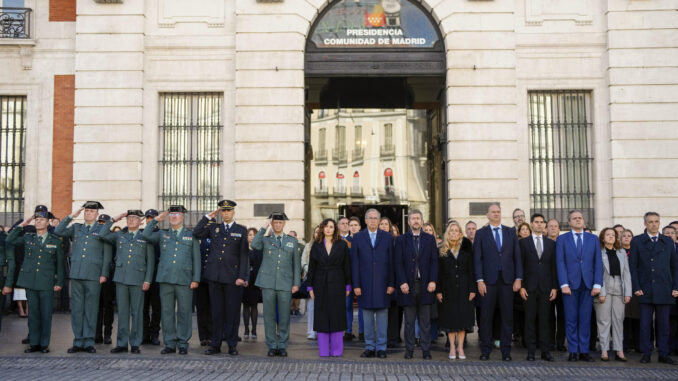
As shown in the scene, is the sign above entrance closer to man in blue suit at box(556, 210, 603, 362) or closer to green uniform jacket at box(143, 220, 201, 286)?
green uniform jacket at box(143, 220, 201, 286)

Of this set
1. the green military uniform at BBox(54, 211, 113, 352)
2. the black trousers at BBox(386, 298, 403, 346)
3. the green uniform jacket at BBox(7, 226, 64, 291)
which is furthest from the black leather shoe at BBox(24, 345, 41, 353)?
the black trousers at BBox(386, 298, 403, 346)

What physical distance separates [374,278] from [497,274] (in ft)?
5.63

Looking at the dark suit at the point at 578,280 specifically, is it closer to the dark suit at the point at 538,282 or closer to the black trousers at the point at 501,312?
the dark suit at the point at 538,282

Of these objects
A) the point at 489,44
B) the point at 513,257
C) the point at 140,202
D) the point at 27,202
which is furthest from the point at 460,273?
the point at 27,202

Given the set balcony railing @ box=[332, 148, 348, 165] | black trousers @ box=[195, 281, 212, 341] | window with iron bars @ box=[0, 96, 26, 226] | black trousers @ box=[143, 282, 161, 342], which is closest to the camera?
black trousers @ box=[195, 281, 212, 341]

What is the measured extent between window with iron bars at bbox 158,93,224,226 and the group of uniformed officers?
19.6ft

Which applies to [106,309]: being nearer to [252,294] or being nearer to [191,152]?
[252,294]

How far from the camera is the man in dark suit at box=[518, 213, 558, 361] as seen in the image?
32.1ft

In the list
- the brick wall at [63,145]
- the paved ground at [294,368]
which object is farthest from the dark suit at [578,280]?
the brick wall at [63,145]

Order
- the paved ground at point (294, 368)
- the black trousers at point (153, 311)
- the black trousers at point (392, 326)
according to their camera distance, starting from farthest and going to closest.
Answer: the black trousers at point (153, 311)
the black trousers at point (392, 326)
the paved ground at point (294, 368)

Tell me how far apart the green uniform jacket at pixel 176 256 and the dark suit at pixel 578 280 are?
5218 millimetres

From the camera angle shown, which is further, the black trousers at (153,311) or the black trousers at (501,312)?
the black trousers at (153,311)

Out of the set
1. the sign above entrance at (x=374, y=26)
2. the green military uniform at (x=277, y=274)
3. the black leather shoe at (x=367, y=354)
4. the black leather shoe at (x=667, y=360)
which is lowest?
the black leather shoe at (x=667, y=360)

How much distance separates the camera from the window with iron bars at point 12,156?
55.3 ft
